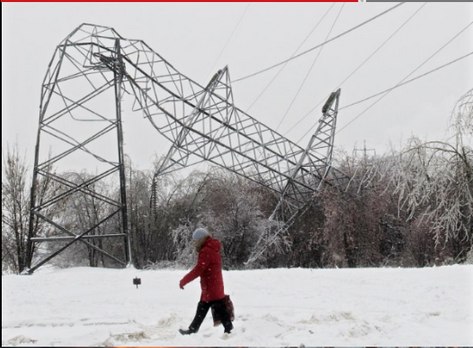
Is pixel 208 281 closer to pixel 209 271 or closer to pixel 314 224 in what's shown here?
pixel 209 271

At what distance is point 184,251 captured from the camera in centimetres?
2431

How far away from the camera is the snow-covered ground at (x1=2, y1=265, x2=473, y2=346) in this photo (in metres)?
5.39

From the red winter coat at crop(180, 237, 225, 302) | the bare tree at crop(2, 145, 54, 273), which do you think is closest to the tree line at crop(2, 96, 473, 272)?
the bare tree at crop(2, 145, 54, 273)

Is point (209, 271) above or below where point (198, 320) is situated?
above

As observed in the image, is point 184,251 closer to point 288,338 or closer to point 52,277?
point 52,277

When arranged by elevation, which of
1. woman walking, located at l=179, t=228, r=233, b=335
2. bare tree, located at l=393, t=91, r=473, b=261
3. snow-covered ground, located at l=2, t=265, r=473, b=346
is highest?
bare tree, located at l=393, t=91, r=473, b=261

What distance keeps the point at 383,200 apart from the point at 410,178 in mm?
9143

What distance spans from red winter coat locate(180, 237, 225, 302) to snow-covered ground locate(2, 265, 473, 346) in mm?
465

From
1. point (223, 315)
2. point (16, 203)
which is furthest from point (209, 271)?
point (16, 203)

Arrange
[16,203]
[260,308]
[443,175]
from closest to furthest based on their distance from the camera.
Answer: [260,308]
[443,175]
[16,203]

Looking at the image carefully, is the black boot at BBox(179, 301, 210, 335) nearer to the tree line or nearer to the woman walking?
the woman walking

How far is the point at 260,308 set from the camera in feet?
27.3

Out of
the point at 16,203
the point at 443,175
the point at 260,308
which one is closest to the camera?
the point at 260,308

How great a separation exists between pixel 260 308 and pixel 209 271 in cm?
265
